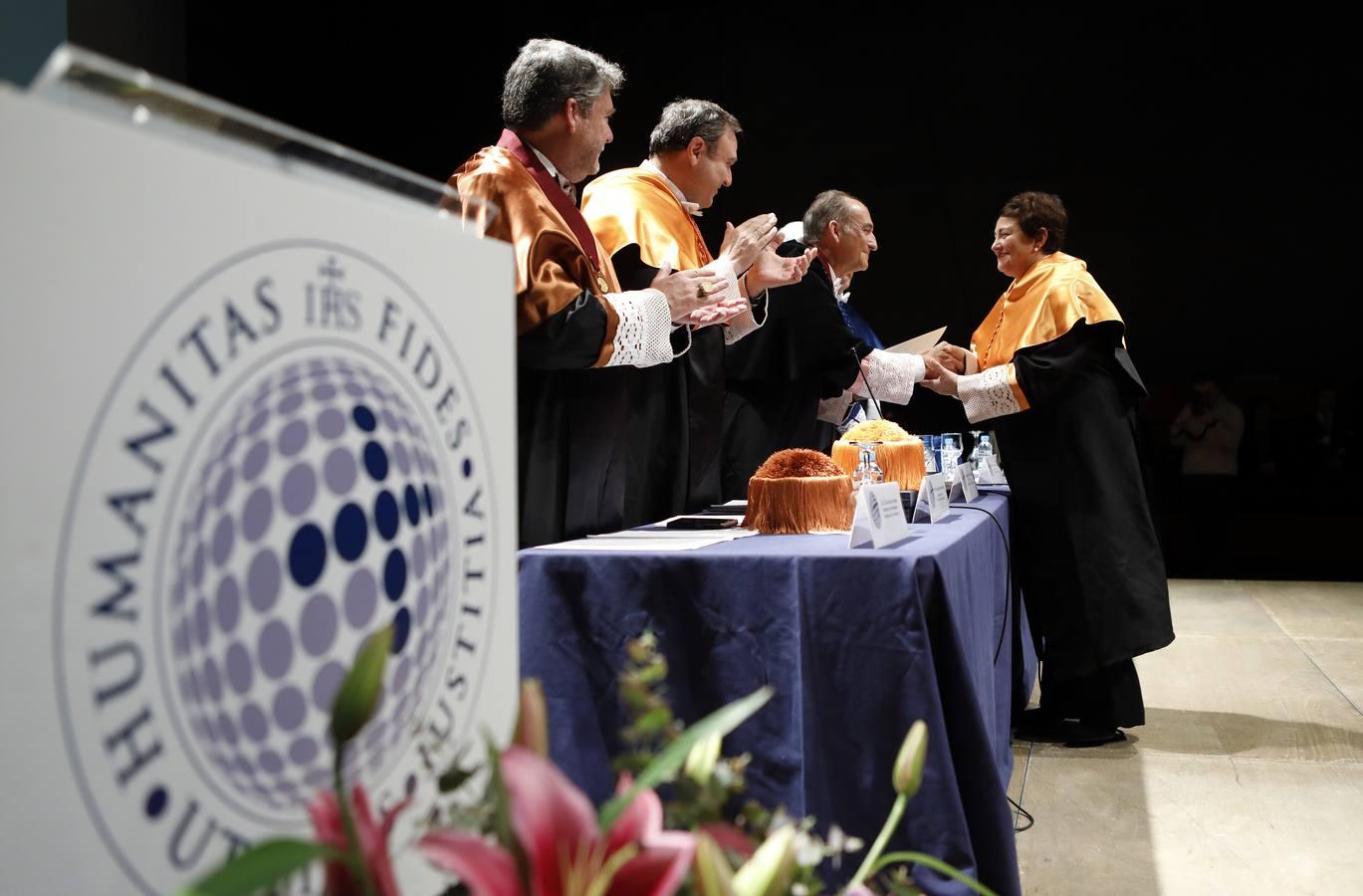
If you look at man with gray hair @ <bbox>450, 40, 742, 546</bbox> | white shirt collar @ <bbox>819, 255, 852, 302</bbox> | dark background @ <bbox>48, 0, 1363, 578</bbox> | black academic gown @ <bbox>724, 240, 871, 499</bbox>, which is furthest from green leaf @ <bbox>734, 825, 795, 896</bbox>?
dark background @ <bbox>48, 0, 1363, 578</bbox>

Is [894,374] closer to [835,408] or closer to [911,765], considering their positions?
[835,408]

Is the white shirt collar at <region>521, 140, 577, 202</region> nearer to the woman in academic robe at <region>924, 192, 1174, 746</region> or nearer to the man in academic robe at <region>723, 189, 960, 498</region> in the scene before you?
the man in academic robe at <region>723, 189, 960, 498</region>

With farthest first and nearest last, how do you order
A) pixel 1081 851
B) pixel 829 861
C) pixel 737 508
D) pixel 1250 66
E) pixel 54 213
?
pixel 1250 66, pixel 737 508, pixel 1081 851, pixel 829 861, pixel 54 213

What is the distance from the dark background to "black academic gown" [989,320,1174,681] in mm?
3997

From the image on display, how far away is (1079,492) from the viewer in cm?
330

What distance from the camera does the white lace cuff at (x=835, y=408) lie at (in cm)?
356

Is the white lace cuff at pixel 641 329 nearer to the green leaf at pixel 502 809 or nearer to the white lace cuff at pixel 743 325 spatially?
the white lace cuff at pixel 743 325

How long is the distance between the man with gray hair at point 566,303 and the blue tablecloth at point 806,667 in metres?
0.57

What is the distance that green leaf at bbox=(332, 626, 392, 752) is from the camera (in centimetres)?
41


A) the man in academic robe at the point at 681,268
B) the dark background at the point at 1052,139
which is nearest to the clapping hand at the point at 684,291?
the man in academic robe at the point at 681,268

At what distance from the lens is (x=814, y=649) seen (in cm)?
155

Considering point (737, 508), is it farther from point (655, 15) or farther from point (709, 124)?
point (655, 15)

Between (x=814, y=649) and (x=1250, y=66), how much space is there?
6994 millimetres

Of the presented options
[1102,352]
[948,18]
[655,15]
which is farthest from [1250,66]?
[1102,352]
